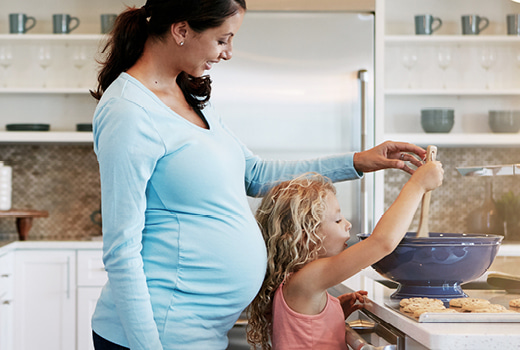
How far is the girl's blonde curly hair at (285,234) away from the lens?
4.11 feet

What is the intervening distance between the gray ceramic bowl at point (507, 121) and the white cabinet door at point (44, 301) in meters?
2.39

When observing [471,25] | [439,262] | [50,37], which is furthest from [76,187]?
[439,262]

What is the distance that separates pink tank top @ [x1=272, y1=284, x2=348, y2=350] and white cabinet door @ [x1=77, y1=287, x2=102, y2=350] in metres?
1.90

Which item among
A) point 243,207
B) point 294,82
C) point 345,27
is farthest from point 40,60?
point 243,207

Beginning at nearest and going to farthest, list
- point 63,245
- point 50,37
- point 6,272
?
point 6,272 < point 63,245 < point 50,37

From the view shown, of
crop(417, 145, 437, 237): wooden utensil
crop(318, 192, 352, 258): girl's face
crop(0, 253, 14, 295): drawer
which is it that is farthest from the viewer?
crop(0, 253, 14, 295): drawer

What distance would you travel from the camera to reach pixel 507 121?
10.2ft

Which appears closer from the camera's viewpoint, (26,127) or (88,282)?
(88,282)

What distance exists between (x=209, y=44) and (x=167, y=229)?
341 mm

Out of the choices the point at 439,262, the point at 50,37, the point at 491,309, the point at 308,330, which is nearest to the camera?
the point at 491,309

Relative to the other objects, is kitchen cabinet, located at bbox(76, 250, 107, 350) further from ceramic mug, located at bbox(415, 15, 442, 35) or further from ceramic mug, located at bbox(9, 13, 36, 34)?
ceramic mug, located at bbox(415, 15, 442, 35)

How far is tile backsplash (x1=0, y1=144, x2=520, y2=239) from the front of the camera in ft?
11.3

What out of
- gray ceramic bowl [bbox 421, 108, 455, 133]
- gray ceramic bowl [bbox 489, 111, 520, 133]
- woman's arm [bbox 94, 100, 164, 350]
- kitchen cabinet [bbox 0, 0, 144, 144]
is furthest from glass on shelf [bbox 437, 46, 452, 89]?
woman's arm [bbox 94, 100, 164, 350]

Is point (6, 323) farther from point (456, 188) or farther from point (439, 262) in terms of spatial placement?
point (456, 188)
